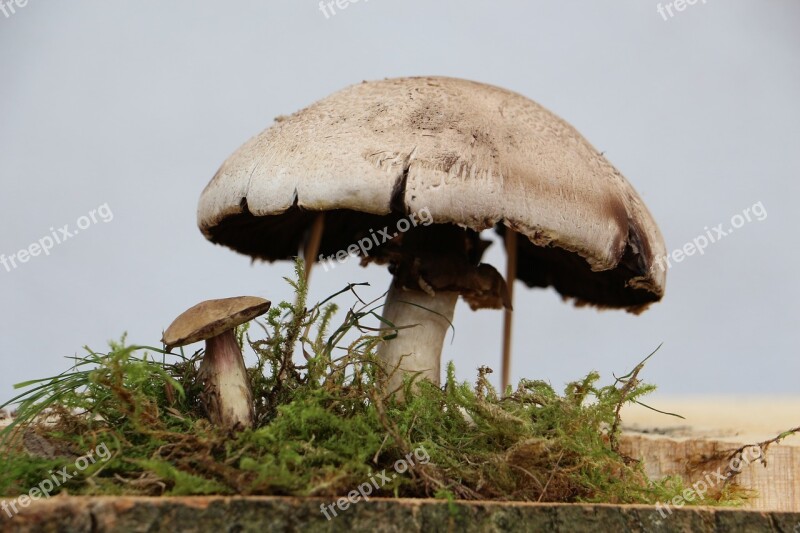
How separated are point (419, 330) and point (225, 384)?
674 millimetres

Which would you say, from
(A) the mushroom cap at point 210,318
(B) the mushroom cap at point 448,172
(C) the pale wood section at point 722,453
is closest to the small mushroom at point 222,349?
(A) the mushroom cap at point 210,318

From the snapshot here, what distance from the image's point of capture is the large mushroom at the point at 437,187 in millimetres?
1538

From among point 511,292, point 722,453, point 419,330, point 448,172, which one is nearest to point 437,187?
point 448,172

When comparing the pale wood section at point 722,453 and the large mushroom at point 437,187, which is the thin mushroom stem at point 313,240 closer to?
the large mushroom at point 437,187

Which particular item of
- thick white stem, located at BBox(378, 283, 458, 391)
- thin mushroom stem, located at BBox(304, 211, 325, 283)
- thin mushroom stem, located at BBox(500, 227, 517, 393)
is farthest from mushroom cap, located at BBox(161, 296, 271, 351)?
thin mushroom stem, located at BBox(500, 227, 517, 393)

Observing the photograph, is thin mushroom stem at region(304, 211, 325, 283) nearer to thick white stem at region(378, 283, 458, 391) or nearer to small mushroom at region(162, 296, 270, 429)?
thick white stem at region(378, 283, 458, 391)

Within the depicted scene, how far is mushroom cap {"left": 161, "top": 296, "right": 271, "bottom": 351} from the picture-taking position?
1411 millimetres

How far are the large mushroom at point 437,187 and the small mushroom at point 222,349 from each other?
0.27 metres

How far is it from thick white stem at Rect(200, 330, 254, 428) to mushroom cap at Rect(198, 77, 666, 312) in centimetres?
32

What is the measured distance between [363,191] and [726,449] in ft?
5.35

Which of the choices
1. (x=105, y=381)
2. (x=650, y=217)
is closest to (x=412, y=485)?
(x=105, y=381)

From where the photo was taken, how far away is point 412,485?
1.32 metres

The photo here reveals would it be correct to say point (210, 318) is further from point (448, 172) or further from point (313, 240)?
point (313, 240)

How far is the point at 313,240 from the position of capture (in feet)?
8.16
